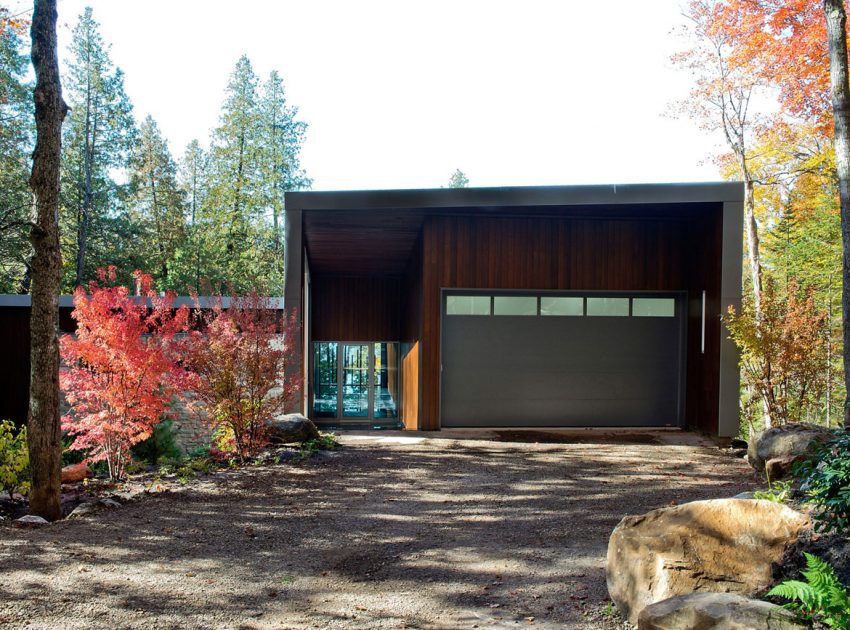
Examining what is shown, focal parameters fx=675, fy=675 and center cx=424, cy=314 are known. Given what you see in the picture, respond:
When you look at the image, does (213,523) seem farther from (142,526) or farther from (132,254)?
(132,254)

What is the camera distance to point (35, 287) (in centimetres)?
632

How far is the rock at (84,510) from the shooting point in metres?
6.00

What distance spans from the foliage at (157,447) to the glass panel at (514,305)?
5732 mm

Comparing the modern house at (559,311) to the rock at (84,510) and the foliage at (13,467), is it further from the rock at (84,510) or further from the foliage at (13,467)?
the rock at (84,510)

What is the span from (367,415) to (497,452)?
27.7 feet

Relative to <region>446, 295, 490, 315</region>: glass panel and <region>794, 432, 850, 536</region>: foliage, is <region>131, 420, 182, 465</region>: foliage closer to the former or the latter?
<region>446, 295, 490, 315</region>: glass panel

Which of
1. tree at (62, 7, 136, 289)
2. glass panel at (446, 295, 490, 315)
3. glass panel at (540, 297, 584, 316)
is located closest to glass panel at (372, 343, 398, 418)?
glass panel at (446, 295, 490, 315)

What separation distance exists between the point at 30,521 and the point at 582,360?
8.56m

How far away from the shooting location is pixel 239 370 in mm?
8492

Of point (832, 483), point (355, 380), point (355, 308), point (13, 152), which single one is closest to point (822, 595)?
point (832, 483)

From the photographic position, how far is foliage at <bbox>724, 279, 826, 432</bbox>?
9789 mm

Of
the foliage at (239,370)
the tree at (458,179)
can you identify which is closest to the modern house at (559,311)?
the foliage at (239,370)

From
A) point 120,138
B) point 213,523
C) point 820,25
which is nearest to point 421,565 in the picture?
point 213,523

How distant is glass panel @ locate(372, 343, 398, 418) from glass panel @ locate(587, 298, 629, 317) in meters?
6.86
